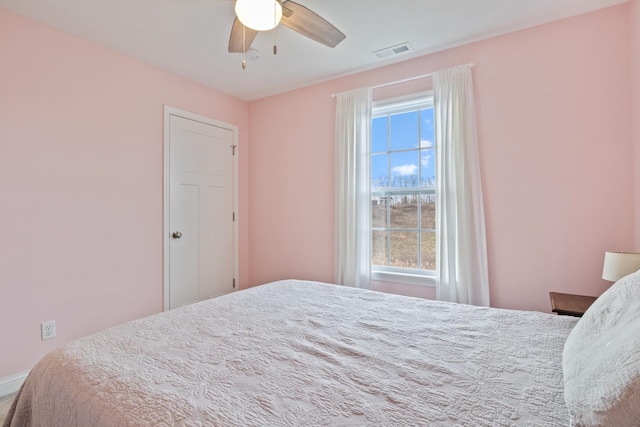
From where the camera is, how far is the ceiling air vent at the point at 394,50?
2.58 metres

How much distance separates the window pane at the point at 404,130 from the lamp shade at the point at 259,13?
5.33 ft

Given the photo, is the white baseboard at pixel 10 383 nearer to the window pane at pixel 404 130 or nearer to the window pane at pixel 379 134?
the window pane at pixel 379 134

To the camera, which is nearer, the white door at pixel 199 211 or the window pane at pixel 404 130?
the window pane at pixel 404 130

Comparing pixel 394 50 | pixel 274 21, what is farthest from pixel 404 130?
pixel 274 21

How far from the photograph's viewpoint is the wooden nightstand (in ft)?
5.88

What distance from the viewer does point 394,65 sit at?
2.90m

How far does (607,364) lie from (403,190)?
89.2 inches

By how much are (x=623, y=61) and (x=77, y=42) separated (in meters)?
3.94

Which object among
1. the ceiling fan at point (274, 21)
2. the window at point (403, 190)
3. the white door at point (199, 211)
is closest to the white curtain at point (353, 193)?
the window at point (403, 190)

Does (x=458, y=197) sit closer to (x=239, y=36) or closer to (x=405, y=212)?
(x=405, y=212)

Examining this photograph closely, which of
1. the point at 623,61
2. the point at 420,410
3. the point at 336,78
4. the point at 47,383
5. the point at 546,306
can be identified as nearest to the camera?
the point at 420,410

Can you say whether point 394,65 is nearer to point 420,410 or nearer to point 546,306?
point 546,306

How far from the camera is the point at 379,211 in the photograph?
3.09 meters

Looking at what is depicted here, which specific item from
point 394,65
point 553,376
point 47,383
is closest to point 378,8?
point 394,65
